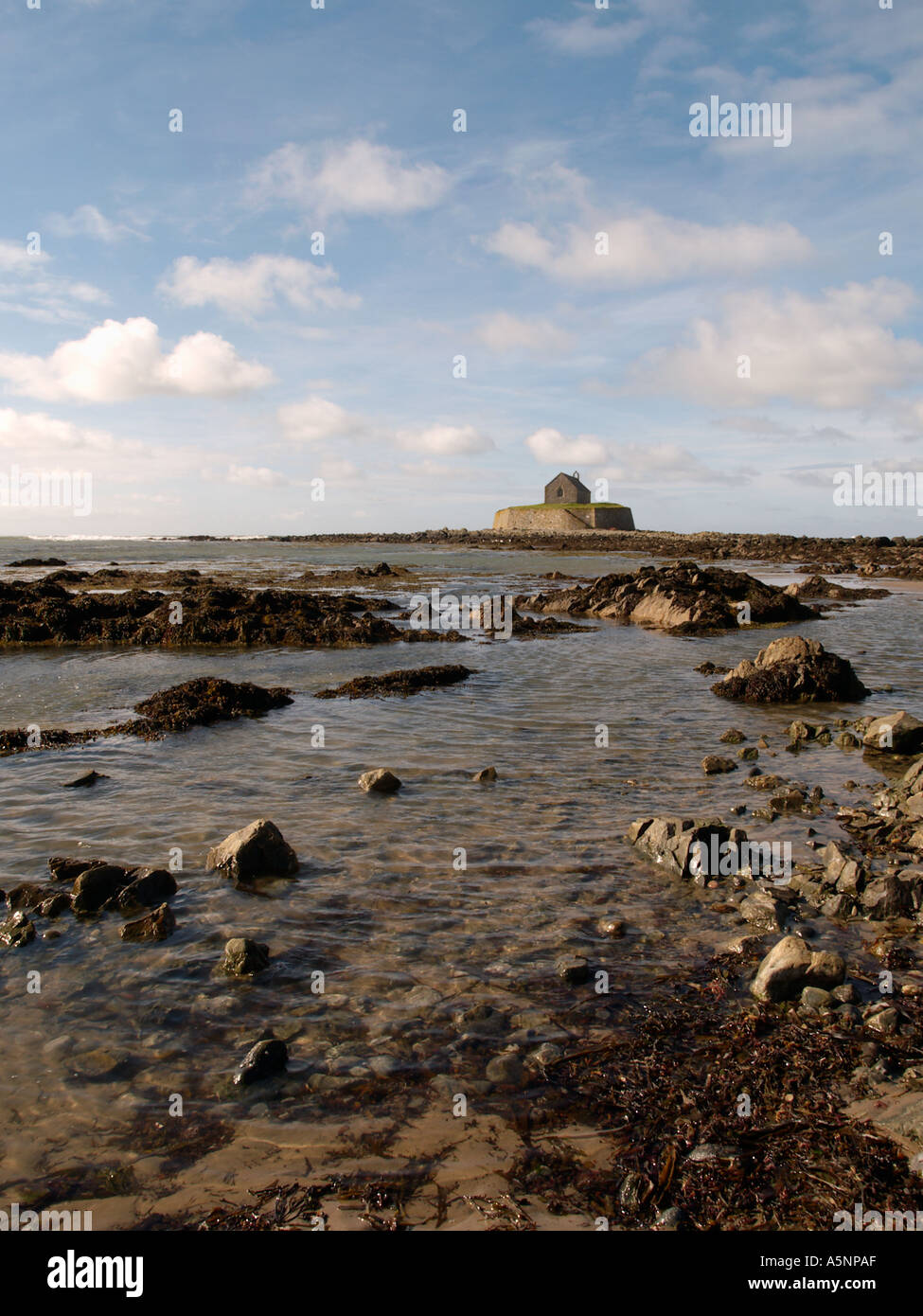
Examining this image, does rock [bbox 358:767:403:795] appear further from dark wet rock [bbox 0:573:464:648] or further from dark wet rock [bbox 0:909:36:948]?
dark wet rock [bbox 0:573:464:648]

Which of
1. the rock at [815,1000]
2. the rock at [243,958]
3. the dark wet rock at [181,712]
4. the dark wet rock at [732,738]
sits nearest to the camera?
the rock at [815,1000]

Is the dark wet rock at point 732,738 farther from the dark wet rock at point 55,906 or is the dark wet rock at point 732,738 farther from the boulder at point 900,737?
the dark wet rock at point 55,906

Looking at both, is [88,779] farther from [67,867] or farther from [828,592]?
[828,592]

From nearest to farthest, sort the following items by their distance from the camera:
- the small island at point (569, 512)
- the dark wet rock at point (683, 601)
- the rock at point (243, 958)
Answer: the rock at point (243, 958) → the dark wet rock at point (683, 601) → the small island at point (569, 512)

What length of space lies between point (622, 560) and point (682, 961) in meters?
68.9

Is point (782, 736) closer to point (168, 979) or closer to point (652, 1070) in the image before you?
point (652, 1070)

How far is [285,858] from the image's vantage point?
24.8 feet

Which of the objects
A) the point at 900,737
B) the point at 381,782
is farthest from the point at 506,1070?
the point at 900,737

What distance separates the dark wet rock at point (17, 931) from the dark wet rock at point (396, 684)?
1014 centimetres

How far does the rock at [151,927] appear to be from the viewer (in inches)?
248

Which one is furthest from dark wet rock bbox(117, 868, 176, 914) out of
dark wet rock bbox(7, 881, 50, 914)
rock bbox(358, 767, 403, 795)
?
rock bbox(358, 767, 403, 795)

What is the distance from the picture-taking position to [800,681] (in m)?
15.8

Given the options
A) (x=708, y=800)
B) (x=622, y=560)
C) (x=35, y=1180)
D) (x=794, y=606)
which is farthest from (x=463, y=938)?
(x=622, y=560)

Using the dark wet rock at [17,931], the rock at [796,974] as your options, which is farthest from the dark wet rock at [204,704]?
the rock at [796,974]
